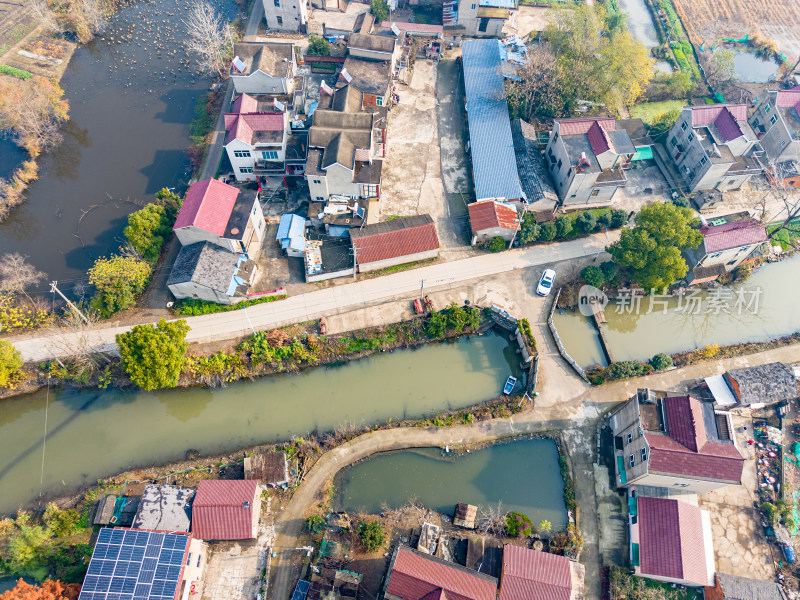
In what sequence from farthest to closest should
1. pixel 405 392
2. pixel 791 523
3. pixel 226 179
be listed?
pixel 226 179 → pixel 405 392 → pixel 791 523

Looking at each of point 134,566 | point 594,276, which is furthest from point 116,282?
point 594,276

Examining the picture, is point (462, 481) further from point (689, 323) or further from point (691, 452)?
point (689, 323)

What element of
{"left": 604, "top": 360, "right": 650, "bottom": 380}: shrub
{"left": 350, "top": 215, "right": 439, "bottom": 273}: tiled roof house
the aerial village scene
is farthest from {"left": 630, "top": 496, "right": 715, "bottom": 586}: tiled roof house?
{"left": 350, "top": 215, "right": 439, "bottom": 273}: tiled roof house

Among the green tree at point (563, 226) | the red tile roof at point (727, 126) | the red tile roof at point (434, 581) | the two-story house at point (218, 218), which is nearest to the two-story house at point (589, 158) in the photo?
the green tree at point (563, 226)

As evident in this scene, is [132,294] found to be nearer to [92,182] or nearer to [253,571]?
[92,182]

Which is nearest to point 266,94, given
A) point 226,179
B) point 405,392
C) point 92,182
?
point 226,179
